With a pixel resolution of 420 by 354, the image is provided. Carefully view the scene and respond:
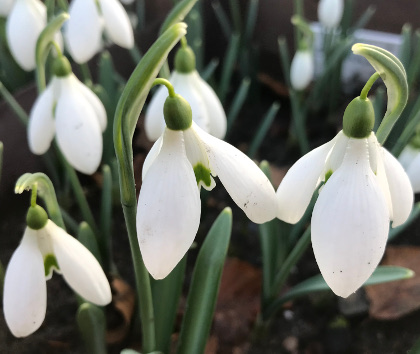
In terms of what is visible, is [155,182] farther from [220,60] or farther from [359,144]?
[220,60]

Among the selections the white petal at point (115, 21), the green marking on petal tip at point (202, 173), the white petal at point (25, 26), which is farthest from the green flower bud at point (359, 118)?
the white petal at point (25, 26)

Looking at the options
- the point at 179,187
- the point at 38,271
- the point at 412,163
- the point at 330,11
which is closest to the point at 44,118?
the point at 38,271

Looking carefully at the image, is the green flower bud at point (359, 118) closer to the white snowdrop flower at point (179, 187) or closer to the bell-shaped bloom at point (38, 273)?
the white snowdrop flower at point (179, 187)

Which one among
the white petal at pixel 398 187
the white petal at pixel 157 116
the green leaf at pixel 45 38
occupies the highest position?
the green leaf at pixel 45 38

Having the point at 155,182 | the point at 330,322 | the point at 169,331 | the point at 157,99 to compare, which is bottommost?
the point at 330,322

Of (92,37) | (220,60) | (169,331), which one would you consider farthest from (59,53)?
(220,60)
